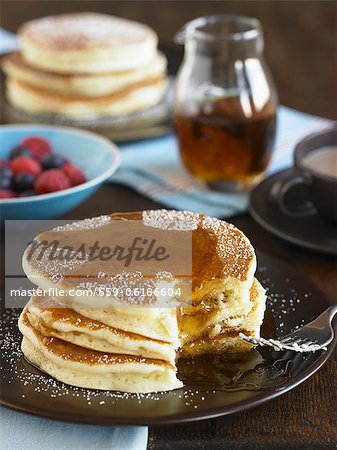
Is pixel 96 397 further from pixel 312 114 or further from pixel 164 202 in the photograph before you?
pixel 312 114

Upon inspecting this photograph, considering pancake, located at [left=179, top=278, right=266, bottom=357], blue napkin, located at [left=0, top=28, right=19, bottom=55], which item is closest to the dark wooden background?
pancake, located at [left=179, top=278, right=266, bottom=357]

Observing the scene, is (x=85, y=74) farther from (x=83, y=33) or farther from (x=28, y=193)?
(x=28, y=193)

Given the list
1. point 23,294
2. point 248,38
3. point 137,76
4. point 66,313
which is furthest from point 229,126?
point 66,313

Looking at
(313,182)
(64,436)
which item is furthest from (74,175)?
(64,436)

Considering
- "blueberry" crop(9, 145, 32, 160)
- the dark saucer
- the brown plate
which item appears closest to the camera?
the brown plate

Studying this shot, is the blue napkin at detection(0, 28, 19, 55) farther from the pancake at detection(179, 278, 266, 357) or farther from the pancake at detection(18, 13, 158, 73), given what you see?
the pancake at detection(179, 278, 266, 357)

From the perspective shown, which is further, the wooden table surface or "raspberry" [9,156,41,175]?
"raspberry" [9,156,41,175]
